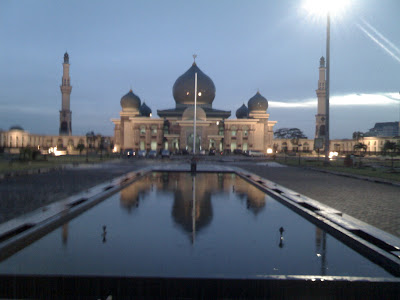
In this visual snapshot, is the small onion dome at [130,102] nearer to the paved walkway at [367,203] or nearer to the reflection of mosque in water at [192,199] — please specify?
the reflection of mosque in water at [192,199]

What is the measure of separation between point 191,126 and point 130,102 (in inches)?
615

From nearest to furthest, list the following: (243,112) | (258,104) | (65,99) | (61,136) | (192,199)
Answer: (192,199)
(258,104)
(65,99)
(243,112)
(61,136)

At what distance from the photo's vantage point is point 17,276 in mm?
4930

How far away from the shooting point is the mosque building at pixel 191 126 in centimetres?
6156

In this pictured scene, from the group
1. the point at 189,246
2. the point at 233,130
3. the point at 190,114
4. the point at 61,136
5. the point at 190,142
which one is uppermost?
the point at 190,114

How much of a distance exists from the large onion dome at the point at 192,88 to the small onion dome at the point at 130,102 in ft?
27.4

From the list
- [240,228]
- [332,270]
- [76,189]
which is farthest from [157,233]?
[76,189]

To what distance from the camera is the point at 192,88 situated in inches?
2518

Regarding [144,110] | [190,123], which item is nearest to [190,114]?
[190,123]

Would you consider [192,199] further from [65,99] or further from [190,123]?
[65,99]

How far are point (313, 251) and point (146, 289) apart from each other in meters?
2.87

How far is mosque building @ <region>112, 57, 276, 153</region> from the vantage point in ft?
202

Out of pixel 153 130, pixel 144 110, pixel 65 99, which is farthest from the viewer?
pixel 144 110

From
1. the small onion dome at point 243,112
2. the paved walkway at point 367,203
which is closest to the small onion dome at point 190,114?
the small onion dome at point 243,112
